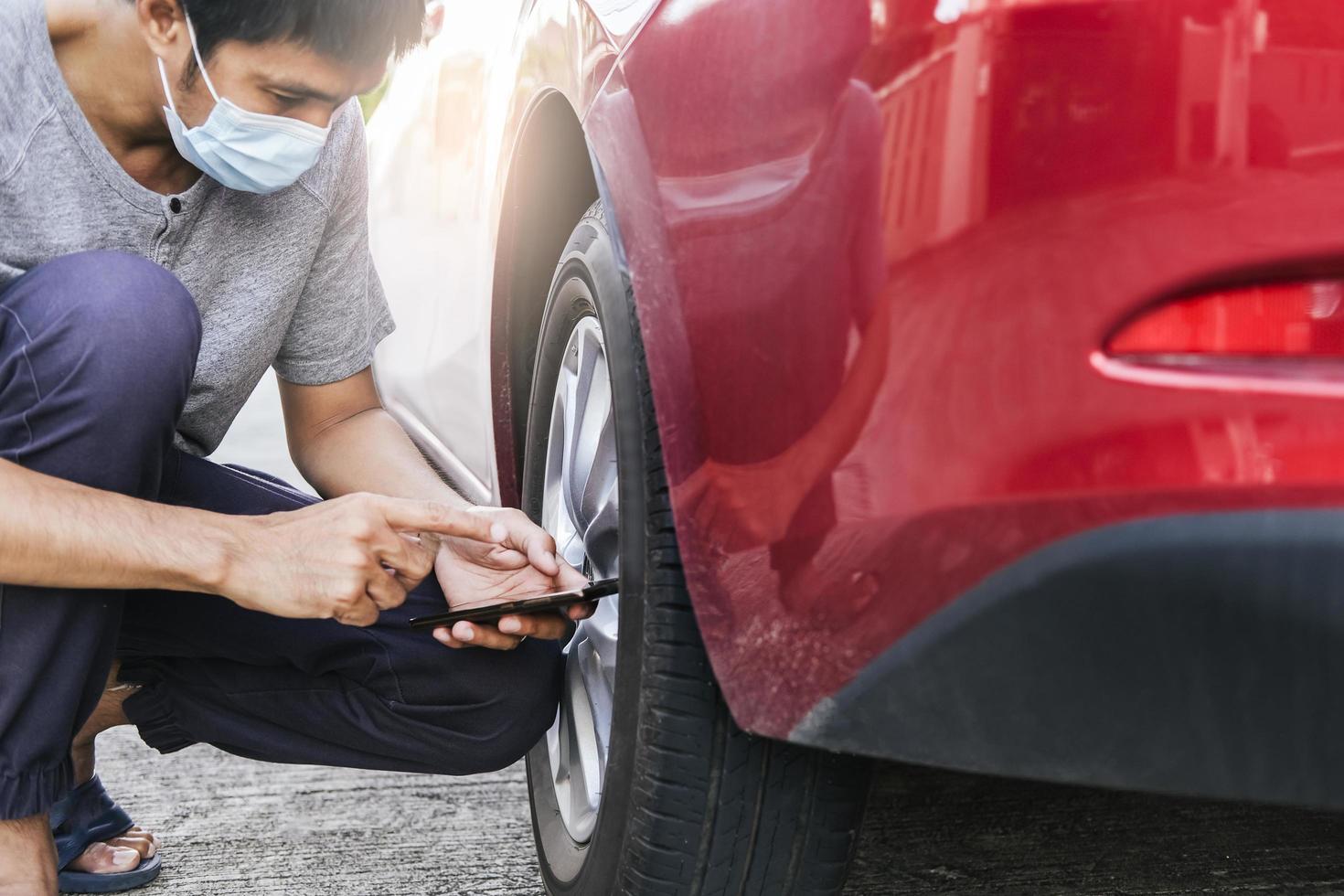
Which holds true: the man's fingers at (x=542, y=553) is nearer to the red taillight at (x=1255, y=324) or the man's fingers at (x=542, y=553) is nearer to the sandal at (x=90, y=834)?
the sandal at (x=90, y=834)

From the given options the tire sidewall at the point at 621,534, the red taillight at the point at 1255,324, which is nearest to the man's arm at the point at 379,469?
the tire sidewall at the point at 621,534

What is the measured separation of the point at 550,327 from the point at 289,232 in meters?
0.35

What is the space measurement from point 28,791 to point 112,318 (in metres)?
0.46

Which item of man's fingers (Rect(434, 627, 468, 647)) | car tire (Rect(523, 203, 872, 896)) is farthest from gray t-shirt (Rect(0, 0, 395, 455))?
car tire (Rect(523, 203, 872, 896))

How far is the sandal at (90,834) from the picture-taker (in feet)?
5.14

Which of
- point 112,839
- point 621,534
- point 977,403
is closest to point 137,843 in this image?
point 112,839

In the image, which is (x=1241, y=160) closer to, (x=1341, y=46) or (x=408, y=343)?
(x=1341, y=46)

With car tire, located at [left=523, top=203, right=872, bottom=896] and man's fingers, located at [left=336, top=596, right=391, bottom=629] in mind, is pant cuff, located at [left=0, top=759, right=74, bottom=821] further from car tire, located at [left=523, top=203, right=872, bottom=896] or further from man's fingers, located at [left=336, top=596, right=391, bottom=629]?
car tire, located at [left=523, top=203, right=872, bottom=896]

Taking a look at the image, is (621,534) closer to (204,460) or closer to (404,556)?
(404,556)

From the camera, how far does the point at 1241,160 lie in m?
0.78

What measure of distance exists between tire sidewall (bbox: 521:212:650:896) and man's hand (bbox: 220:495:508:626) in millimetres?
231

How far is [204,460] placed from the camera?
62.4 inches

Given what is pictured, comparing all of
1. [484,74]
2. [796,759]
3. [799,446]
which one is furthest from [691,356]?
[484,74]

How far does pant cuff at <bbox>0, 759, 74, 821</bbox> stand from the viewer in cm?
127
